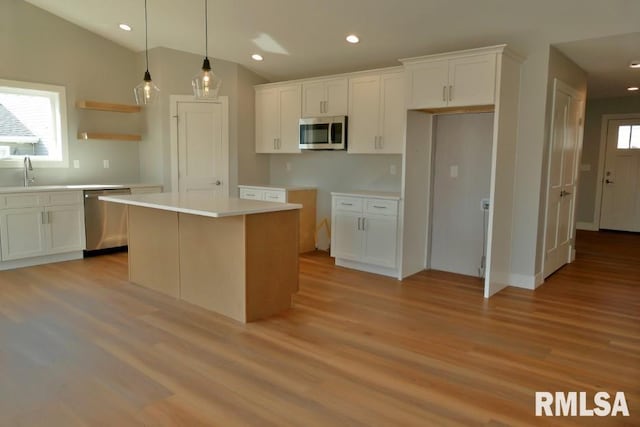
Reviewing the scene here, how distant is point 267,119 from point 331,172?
1.20 meters

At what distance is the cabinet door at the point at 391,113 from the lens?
500cm

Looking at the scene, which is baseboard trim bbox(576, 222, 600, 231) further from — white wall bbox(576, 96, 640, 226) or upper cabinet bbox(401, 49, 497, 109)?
upper cabinet bbox(401, 49, 497, 109)

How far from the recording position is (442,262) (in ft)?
17.0

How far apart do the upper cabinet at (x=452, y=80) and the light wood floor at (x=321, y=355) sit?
5.95 feet

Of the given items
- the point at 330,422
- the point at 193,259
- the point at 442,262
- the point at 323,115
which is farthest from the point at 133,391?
the point at 323,115

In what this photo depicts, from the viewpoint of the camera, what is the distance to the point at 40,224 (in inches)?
207

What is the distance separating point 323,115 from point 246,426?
4.20 meters

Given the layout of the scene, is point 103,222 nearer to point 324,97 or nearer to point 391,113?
point 324,97

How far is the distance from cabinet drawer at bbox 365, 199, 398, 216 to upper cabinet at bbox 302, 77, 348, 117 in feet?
4.04

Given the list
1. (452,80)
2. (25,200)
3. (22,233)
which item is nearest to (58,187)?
(25,200)

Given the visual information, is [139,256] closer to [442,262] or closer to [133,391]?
[133,391]

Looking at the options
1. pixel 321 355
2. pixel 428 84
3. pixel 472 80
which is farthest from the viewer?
pixel 428 84

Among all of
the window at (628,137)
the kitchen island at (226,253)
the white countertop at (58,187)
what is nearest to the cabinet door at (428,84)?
the kitchen island at (226,253)
